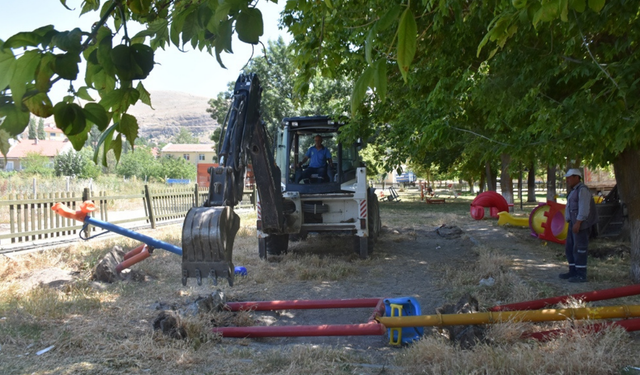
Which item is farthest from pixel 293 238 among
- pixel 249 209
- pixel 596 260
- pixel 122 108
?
pixel 249 209

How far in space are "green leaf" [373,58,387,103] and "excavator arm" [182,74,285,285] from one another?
10.4 ft

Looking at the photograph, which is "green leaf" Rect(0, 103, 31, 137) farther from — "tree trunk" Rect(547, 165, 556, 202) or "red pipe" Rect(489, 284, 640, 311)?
"tree trunk" Rect(547, 165, 556, 202)

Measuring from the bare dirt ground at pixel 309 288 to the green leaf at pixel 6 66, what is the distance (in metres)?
3.26

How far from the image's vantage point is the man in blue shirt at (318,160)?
1053 cm

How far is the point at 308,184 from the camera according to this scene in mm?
10266

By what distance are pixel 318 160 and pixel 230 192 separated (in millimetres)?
5619

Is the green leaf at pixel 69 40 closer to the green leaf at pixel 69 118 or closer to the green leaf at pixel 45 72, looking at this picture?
the green leaf at pixel 45 72

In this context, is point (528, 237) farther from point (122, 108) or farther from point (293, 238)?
point (122, 108)

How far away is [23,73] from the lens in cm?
145

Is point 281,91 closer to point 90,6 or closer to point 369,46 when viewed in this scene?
point 90,6

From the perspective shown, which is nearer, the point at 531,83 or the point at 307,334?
the point at 307,334

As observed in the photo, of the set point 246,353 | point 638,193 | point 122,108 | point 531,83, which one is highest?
point 531,83

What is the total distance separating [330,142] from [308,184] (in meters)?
1.54

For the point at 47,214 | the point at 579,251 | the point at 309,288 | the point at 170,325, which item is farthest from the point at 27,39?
the point at 47,214
